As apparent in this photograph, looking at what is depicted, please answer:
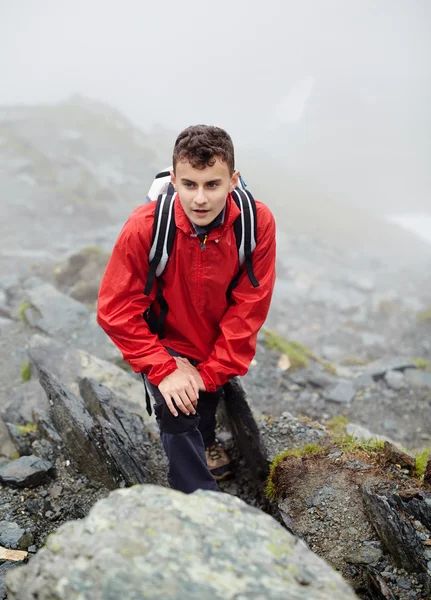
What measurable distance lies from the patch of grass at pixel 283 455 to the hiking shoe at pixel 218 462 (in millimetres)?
879

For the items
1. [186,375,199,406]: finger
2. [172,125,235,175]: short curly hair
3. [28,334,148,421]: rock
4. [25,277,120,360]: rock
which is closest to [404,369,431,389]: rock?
[28,334,148,421]: rock

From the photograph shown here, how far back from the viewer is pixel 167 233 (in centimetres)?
445

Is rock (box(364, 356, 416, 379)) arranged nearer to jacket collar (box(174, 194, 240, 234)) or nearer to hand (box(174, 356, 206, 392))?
hand (box(174, 356, 206, 392))

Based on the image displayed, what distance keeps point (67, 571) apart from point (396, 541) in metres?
3.03

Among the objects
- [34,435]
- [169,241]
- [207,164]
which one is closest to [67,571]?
[169,241]

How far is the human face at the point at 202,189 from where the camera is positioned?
419cm

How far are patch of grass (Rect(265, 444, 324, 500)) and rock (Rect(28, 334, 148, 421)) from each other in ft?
10.0

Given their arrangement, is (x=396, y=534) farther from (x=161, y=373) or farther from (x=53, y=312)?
(x=53, y=312)

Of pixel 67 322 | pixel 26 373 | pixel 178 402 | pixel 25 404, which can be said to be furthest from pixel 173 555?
pixel 67 322

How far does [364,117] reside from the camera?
5207 inches

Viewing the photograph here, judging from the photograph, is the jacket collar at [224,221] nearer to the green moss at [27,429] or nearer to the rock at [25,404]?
the green moss at [27,429]

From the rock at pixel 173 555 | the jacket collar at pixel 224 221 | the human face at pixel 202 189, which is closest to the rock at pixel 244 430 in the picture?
the jacket collar at pixel 224 221

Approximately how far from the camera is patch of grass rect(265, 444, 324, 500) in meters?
5.29

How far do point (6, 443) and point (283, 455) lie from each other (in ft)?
15.0
